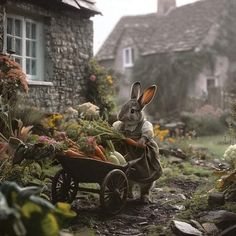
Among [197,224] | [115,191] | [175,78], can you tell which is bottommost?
[197,224]

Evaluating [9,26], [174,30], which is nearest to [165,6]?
[174,30]

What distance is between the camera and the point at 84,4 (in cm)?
1158

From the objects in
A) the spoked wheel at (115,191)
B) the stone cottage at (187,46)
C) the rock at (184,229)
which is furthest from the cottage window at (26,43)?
the stone cottage at (187,46)

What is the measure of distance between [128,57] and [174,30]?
2900mm

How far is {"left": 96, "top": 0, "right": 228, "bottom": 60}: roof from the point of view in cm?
2292

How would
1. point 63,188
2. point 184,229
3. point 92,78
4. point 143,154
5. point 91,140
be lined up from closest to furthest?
point 184,229 < point 91,140 < point 63,188 < point 143,154 < point 92,78

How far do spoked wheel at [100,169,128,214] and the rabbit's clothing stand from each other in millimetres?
405

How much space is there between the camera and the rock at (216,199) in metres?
6.12

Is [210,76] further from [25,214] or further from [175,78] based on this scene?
[25,214]

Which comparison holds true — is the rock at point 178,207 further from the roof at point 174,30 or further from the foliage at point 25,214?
the roof at point 174,30

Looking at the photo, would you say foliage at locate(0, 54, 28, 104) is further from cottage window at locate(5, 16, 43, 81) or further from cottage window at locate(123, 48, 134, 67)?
cottage window at locate(123, 48, 134, 67)

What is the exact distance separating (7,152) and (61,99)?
4361 millimetres

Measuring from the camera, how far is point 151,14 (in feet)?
98.6

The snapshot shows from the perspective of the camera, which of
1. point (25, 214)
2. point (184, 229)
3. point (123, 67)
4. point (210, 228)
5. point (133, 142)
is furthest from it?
point (123, 67)
